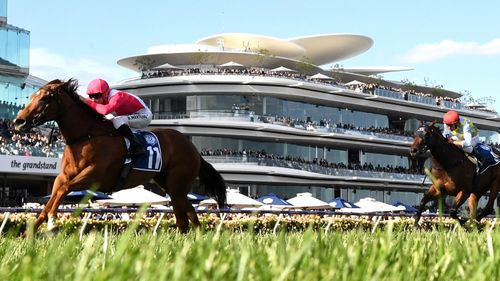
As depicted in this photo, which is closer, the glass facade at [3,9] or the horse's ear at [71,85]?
the horse's ear at [71,85]

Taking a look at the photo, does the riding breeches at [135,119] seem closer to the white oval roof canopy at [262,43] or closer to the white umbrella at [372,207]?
the white umbrella at [372,207]

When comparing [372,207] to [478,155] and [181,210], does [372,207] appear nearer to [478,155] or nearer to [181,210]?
[478,155]

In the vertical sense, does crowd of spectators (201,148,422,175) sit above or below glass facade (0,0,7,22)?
below

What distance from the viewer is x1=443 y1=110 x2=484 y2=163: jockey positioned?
13891 millimetres

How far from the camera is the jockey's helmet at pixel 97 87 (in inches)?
391

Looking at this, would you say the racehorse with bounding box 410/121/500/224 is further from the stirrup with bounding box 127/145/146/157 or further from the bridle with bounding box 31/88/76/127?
the bridle with bounding box 31/88/76/127

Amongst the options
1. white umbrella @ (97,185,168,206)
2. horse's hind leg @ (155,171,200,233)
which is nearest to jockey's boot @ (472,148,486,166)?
horse's hind leg @ (155,171,200,233)

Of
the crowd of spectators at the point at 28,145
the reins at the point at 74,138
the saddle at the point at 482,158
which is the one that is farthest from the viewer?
the crowd of spectators at the point at 28,145

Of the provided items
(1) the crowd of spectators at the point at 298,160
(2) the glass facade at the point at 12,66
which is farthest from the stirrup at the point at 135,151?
(1) the crowd of spectators at the point at 298,160

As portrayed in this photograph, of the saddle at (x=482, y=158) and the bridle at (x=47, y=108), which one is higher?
the bridle at (x=47, y=108)

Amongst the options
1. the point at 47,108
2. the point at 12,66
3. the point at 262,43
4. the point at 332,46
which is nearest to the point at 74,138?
the point at 47,108

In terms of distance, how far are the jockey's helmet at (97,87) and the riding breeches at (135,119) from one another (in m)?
0.41

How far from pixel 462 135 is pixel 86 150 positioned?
25.3 feet

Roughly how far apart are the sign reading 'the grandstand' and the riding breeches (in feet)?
98.1
